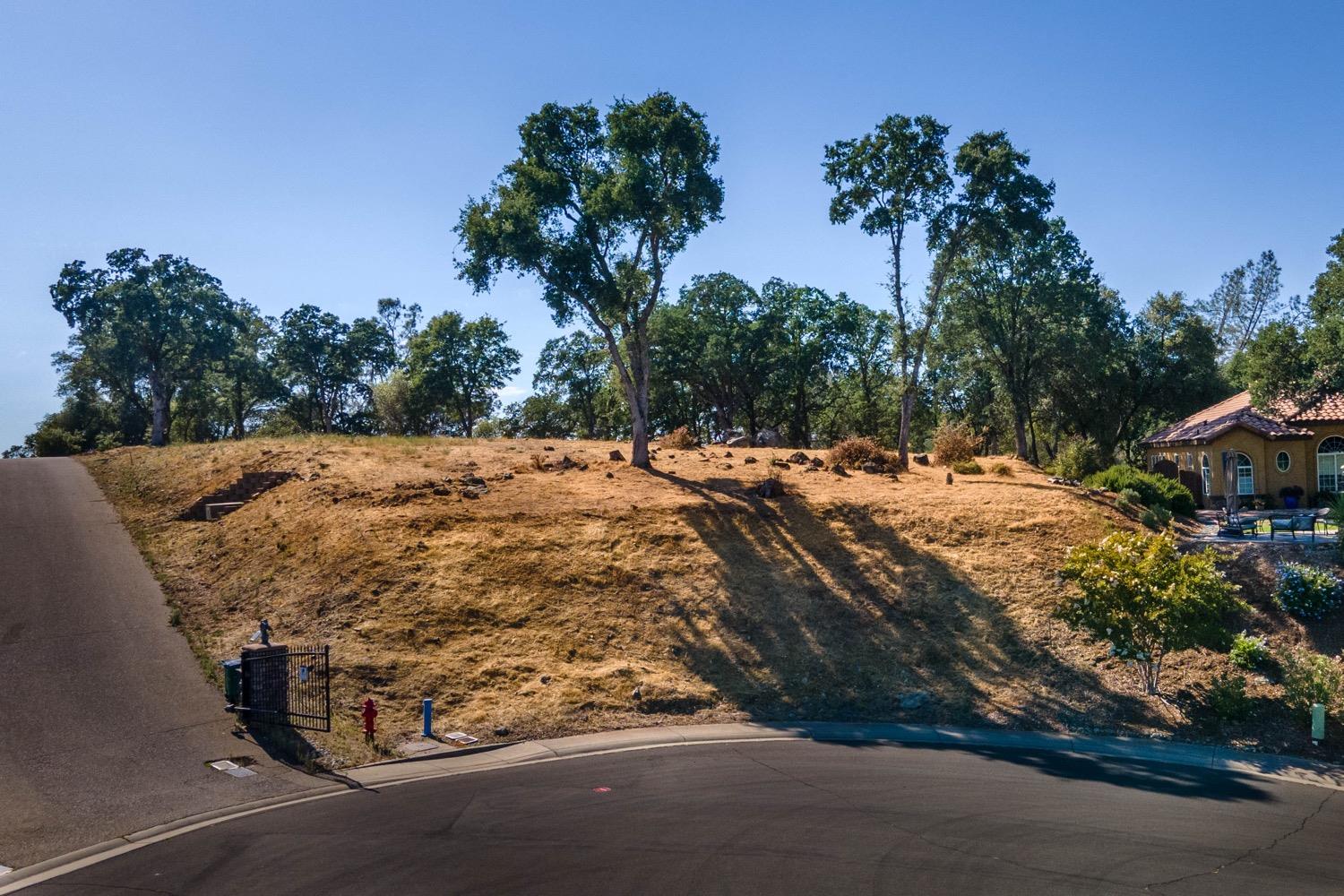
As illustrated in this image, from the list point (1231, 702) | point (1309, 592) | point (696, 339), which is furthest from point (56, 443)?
point (1309, 592)

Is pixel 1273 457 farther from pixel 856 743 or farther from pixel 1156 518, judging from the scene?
pixel 856 743

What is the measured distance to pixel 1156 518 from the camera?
2703 cm

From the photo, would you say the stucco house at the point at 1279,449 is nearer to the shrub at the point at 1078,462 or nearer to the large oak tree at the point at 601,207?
the shrub at the point at 1078,462

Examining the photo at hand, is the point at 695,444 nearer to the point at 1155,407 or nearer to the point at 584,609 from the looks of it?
the point at 584,609

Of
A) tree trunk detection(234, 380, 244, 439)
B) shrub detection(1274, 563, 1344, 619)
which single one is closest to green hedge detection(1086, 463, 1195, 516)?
shrub detection(1274, 563, 1344, 619)

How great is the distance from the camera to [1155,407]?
56.8m

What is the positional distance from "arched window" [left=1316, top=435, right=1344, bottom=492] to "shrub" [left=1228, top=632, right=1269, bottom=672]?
1790 cm

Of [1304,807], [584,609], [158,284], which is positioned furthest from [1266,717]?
[158,284]

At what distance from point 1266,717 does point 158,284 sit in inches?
2262

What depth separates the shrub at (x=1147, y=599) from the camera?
1891 cm

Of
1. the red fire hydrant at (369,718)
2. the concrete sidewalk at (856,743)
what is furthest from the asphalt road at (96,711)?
the concrete sidewalk at (856,743)

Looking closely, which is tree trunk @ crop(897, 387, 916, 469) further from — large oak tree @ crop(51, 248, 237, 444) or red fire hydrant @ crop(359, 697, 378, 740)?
large oak tree @ crop(51, 248, 237, 444)

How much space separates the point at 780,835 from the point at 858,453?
25.7m

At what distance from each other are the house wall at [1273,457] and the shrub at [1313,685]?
17.1 m
